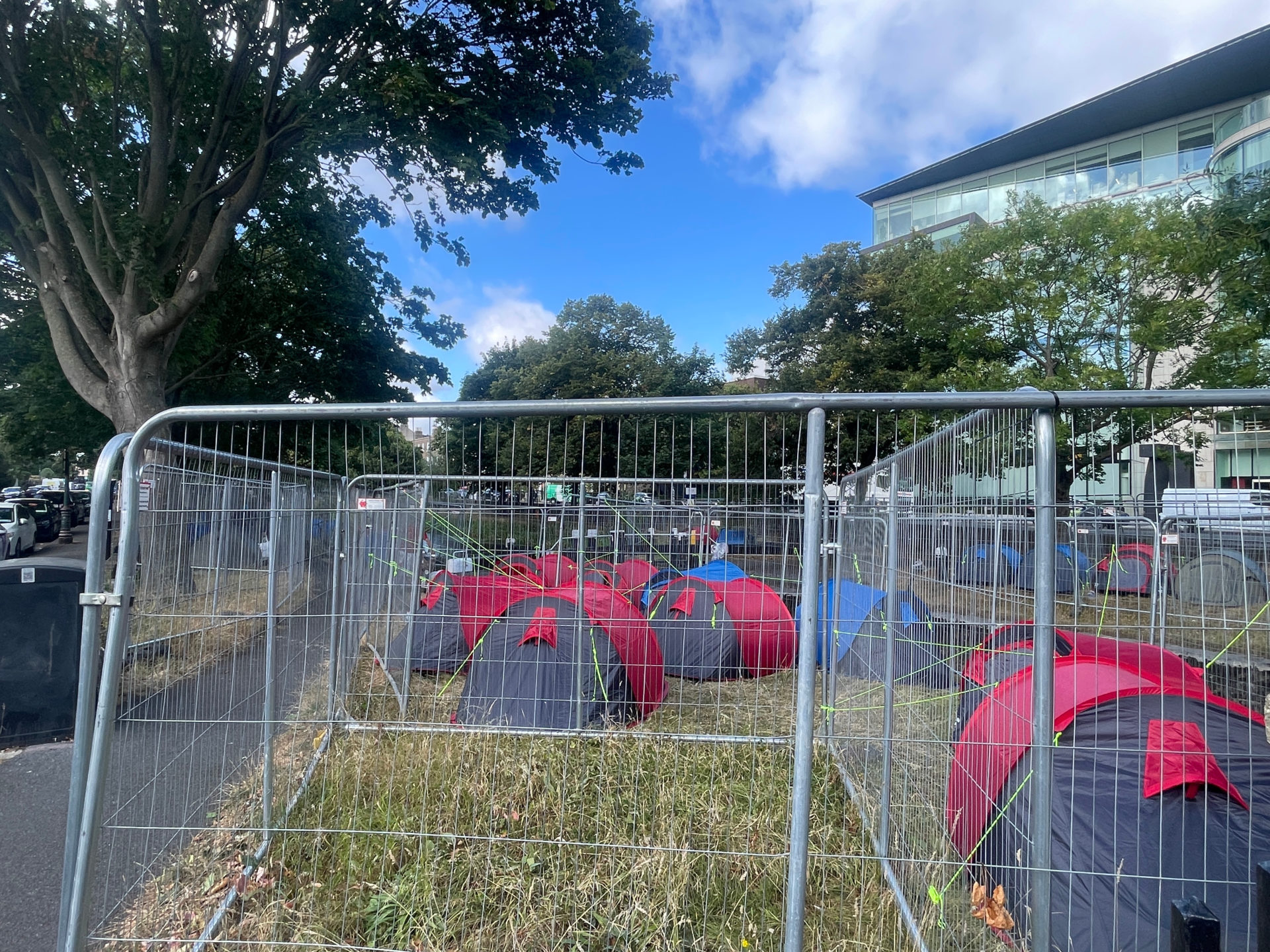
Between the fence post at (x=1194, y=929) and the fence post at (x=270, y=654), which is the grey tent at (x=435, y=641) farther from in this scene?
the fence post at (x=1194, y=929)

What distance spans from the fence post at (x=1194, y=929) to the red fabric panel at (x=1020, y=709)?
110 centimetres

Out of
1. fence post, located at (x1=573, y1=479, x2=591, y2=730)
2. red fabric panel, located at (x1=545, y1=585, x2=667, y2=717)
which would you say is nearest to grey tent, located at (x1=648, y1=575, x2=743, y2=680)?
red fabric panel, located at (x1=545, y1=585, x2=667, y2=717)

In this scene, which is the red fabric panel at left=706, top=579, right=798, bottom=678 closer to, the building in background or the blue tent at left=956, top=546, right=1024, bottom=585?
the blue tent at left=956, top=546, right=1024, bottom=585

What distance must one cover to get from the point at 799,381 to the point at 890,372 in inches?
119

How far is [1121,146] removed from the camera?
31.4m

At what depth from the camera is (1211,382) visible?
563 inches

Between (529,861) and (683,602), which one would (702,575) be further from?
(529,861)

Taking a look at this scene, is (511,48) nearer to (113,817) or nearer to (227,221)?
(227,221)

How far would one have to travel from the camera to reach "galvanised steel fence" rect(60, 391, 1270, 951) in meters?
2.45

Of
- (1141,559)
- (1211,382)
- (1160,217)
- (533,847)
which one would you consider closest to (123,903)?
(533,847)

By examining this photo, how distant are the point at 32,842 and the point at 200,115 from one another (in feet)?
36.2

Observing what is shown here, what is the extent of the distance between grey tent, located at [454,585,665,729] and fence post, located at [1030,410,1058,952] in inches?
122

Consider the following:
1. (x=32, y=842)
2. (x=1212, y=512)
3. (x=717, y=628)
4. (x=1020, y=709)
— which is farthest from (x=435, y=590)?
(x=1212, y=512)

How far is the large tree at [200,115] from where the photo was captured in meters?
9.77
